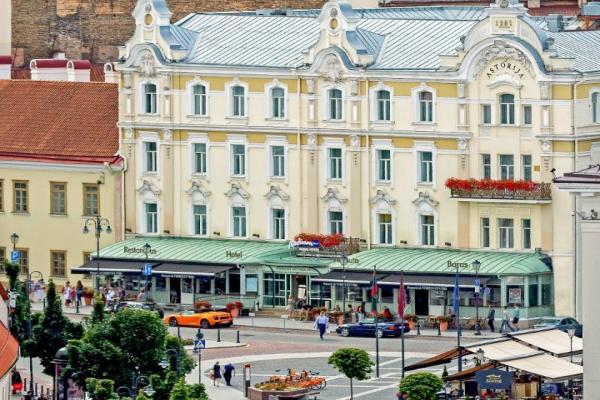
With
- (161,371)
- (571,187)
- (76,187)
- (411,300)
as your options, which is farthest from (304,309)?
(571,187)

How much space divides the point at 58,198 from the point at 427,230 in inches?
804

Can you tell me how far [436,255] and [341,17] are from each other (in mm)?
11769

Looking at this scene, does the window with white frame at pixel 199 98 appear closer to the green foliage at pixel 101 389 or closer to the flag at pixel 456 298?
the flag at pixel 456 298

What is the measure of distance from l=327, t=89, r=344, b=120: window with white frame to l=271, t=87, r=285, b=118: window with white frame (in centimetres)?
251

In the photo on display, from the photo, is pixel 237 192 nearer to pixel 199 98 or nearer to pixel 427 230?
pixel 199 98

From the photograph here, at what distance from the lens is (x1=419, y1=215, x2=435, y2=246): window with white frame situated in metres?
156

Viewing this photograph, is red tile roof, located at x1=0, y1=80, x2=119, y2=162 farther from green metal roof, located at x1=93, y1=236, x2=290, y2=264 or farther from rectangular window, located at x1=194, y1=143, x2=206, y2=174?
green metal roof, located at x1=93, y1=236, x2=290, y2=264

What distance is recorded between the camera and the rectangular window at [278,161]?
16150 cm

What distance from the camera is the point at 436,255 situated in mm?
155000

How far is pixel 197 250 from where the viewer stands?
530 ft

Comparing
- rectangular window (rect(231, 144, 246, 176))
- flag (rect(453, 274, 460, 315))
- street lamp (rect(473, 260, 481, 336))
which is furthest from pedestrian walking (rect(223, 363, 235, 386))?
rectangular window (rect(231, 144, 246, 176))

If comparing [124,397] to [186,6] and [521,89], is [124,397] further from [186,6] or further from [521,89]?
[186,6]


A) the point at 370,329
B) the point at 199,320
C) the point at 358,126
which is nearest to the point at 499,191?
the point at 358,126

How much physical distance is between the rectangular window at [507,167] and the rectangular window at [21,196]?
2581cm
